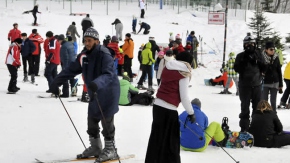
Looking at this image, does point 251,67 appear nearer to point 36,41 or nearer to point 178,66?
point 178,66

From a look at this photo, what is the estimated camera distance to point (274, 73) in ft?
34.6

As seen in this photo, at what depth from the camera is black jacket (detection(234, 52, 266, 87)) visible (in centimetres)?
871

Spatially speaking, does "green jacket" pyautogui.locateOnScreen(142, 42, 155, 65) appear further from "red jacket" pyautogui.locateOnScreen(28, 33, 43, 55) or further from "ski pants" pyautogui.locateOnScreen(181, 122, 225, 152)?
"ski pants" pyautogui.locateOnScreen(181, 122, 225, 152)

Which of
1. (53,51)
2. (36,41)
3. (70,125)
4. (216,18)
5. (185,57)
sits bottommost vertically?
(70,125)

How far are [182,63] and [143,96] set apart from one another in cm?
636

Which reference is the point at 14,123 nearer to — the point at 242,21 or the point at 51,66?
the point at 51,66

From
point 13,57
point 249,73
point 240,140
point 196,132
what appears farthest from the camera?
point 13,57

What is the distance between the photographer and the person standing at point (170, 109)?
19.7ft

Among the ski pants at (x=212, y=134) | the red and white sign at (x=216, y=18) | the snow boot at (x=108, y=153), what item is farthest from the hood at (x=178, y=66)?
the red and white sign at (x=216, y=18)

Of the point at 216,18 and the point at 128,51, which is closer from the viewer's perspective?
the point at 128,51

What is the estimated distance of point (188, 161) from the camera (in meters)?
7.17

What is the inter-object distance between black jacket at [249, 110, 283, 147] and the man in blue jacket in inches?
108

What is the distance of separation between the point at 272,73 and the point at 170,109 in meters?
5.06

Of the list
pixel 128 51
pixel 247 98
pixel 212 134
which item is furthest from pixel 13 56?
pixel 212 134
